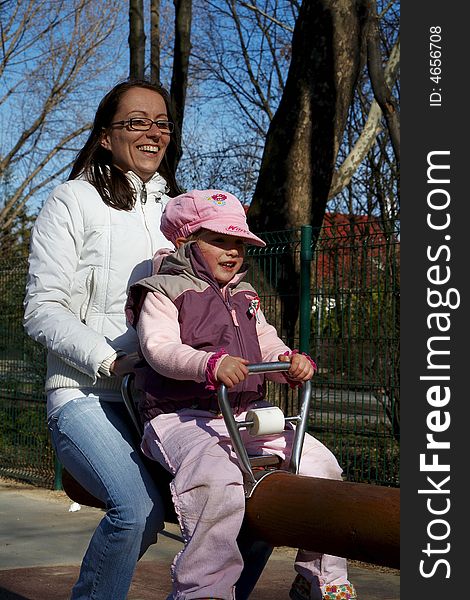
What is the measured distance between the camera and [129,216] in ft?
11.9

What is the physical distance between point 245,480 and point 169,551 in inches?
174

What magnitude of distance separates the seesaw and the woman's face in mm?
1062

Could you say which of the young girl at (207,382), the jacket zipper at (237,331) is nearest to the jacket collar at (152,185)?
the young girl at (207,382)

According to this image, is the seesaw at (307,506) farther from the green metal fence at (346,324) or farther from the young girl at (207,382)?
the green metal fence at (346,324)

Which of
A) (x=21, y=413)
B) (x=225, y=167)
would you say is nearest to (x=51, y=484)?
(x=21, y=413)

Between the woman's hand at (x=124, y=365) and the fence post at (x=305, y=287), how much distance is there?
3.71 meters

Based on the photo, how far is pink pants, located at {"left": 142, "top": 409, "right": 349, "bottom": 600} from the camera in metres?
2.82

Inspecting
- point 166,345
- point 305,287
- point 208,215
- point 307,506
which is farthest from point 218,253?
point 305,287

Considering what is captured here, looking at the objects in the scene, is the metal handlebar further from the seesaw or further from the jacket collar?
the jacket collar

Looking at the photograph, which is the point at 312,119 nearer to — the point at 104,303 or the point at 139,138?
the point at 139,138

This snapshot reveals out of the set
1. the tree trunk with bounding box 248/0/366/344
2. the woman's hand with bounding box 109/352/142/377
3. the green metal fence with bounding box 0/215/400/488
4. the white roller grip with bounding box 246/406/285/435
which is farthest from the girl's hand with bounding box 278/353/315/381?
the tree trunk with bounding box 248/0/366/344

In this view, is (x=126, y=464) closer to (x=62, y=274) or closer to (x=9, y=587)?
(x=62, y=274)

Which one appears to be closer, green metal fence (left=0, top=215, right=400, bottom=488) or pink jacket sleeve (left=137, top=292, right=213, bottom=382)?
pink jacket sleeve (left=137, top=292, right=213, bottom=382)

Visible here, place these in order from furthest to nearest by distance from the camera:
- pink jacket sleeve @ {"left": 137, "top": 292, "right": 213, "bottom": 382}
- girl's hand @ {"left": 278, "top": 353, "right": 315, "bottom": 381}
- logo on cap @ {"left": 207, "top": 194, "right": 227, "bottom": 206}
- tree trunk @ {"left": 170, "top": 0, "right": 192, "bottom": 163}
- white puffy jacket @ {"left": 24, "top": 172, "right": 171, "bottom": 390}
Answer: tree trunk @ {"left": 170, "top": 0, "right": 192, "bottom": 163}
white puffy jacket @ {"left": 24, "top": 172, "right": 171, "bottom": 390}
logo on cap @ {"left": 207, "top": 194, "right": 227, "bottom": 206}
girl's hand @ {"left": 278, "top": 353, "right": 315, "bottom": 381}
pink jacket sleeve @ {"left": 137, "top": 292, "right": 213, "bottom": 382}
